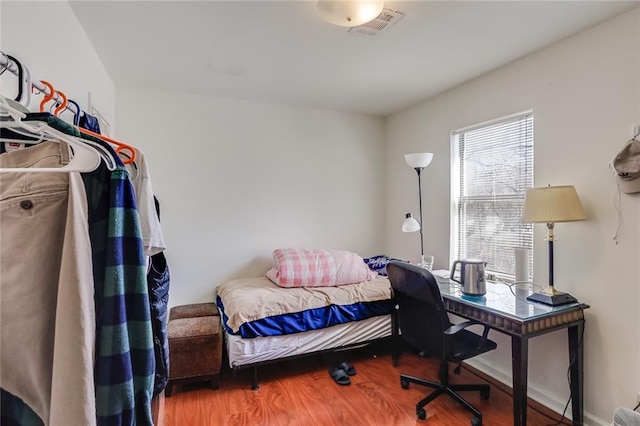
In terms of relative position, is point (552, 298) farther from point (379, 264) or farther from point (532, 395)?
point (379, 264)

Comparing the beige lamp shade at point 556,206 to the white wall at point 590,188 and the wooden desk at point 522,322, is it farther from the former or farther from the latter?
the wooden desk at point 522,322

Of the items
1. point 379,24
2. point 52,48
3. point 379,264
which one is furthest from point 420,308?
point 52,48

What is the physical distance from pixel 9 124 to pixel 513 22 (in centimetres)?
238

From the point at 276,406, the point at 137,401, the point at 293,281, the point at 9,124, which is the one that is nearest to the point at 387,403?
the point at 276,406

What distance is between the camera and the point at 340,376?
2.51 metres

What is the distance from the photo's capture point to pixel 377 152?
3955 mm

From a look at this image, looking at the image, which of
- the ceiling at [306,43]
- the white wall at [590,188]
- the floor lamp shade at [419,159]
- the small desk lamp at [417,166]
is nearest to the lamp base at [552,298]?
the white wall at [590,188]

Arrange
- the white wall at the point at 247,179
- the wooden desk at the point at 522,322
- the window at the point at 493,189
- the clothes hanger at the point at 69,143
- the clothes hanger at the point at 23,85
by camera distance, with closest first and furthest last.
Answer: the clothes hanger at the point at 69,143 → the clothes hanger at the point at 23,85 → the wooden desk at the point at 522,322 → the window at the point at 493,189 → the white wall at the point at 247,179

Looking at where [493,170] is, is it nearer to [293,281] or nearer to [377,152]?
[377,152]

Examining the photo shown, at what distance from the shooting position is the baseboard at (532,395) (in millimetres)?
1977

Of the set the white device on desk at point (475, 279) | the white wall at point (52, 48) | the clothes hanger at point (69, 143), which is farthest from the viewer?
the white device on desk at point (475, 279)

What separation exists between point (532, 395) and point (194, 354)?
7.85 ft

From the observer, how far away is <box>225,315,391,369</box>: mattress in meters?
2.33

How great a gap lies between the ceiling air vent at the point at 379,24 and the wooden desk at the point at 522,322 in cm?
177
